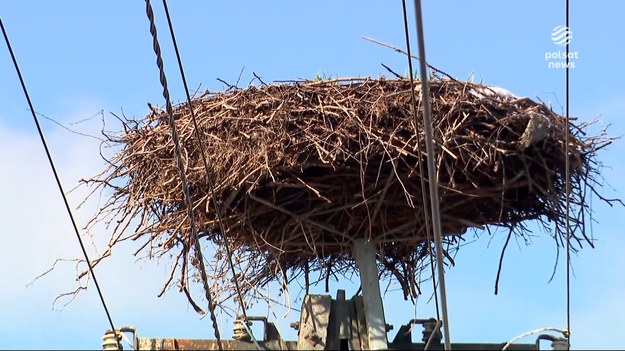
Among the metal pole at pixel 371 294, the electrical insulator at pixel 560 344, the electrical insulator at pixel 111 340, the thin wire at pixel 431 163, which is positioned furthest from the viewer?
the metal pole at pixel 371 294

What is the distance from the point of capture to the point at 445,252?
7219 millimetres

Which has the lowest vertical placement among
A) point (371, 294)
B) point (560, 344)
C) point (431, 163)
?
point (560, 344)

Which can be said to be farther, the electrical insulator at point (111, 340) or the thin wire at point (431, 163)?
the electrical insulator at point (111, 340)

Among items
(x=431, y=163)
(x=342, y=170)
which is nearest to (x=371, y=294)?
(x=342, y=170)

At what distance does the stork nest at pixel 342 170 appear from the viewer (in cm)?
661

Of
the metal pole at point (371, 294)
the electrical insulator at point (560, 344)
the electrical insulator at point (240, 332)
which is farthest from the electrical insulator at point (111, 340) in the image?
the electrical insulator at point (560, 344)

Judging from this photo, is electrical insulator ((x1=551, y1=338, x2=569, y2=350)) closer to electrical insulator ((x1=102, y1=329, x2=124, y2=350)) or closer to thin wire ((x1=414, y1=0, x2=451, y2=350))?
thin wire ((x1=414, y1=0, x2=451, y2=350))

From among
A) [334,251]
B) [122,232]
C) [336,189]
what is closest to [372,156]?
[336,189]

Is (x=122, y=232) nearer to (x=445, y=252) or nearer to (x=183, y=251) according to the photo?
(x=183, y=251)

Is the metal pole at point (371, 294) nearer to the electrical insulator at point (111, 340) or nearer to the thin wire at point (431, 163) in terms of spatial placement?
the electrical insulator at point (111, 340)

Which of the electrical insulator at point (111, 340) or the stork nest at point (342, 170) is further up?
the stork nest at point (342, 170)

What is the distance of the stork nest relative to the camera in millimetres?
6605

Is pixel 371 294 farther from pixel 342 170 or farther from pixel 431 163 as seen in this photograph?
pixel 431 163

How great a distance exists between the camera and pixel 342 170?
6695 millimetres
